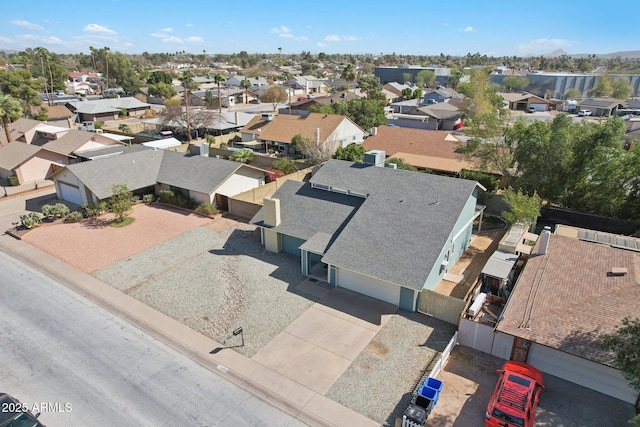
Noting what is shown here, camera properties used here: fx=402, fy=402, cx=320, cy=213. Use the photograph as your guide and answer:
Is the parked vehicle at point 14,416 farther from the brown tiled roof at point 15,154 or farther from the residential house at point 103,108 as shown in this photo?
the residential house at point 103,108

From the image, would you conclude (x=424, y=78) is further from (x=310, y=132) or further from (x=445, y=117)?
(x=310, y=132)

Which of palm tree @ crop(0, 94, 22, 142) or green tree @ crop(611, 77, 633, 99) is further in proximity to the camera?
green tree @ crop(611, 77, 633, 99)

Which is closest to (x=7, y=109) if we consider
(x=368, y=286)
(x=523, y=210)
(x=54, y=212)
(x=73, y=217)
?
(x=54, y=212)

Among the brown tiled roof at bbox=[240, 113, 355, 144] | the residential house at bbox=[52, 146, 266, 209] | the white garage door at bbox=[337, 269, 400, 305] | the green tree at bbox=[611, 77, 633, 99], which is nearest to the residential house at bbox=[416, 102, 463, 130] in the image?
the brown tiled roof at bbox=[240, 113, 355, 144]

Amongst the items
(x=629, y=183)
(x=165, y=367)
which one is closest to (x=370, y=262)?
(x=165, y=367)

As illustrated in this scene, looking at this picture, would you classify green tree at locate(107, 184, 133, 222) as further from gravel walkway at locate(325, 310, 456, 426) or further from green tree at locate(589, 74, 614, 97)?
green tree at locate(589, 74, 614, 97)
